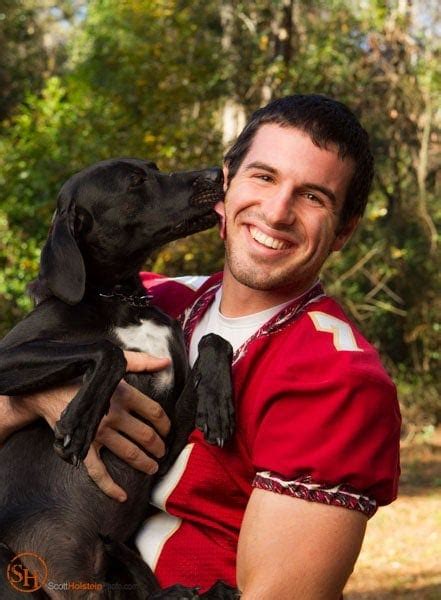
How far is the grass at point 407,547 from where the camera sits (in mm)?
7008

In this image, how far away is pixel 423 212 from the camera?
36.4ft

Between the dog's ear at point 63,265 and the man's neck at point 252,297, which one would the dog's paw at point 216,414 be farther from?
the dog's ear at point 63,265

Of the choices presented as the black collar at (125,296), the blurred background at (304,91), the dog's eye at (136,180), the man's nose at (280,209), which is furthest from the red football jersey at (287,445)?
the blurred background at (304,91)

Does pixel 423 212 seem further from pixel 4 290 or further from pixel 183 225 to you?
pixel 183 225

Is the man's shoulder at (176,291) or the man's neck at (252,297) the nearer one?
the man's neck at (252,297)

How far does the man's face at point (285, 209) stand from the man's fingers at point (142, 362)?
1.22 feet

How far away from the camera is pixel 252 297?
2783mm

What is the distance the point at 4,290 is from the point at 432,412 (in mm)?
5317

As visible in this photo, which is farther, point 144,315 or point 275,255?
point 144,315

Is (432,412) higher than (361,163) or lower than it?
lower

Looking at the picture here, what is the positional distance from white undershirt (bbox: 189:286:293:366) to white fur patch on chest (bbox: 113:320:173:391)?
0.10m

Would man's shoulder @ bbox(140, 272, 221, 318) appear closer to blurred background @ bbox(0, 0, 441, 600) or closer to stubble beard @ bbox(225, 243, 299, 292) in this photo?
stubble beard @ bbox(225, 243, 299, 292)

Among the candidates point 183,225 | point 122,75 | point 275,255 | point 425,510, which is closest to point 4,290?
point 122,75

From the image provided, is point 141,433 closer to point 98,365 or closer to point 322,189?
point 98,365
